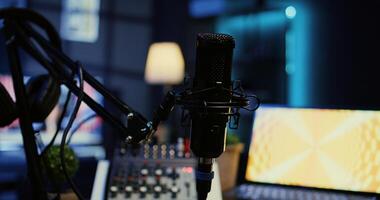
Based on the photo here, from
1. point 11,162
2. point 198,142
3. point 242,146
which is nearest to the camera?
point 198,142

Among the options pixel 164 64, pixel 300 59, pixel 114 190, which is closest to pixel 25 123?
pixel 114 190

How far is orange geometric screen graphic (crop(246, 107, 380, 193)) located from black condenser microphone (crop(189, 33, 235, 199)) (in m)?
0.50

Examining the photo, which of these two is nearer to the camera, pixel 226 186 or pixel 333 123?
pixel 333 123

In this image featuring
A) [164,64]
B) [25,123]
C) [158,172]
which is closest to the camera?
[25,123]

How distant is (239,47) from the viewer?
3.38m

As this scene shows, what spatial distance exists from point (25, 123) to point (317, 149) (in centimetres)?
64

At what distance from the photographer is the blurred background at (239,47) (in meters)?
1.32

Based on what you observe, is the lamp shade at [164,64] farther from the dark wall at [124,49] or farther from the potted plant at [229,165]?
the potted plant at [229,165]

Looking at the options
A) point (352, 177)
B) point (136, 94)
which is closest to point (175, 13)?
point (136, 94)

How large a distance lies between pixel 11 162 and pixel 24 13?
8.97 ft

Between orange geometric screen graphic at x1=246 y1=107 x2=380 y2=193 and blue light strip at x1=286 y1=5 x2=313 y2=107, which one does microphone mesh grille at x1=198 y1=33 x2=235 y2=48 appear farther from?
blue light strip at x1=286 y1=5 x2=313 y2=107

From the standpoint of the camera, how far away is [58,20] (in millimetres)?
4184

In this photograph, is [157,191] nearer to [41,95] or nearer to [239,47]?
[41,95]

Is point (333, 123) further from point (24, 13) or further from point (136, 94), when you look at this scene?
point (136, 94)
